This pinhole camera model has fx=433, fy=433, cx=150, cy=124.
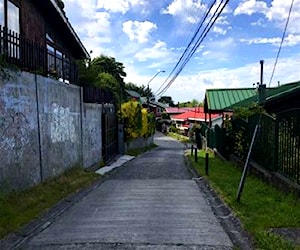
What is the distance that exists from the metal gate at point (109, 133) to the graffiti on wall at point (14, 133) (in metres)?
11.3

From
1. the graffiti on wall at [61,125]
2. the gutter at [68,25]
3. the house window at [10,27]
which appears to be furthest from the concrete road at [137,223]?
the gutter at [68,25]

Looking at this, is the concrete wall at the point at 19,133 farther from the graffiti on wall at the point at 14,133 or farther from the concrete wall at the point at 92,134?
the concrete wall at the point at 92,134

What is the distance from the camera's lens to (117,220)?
7.80 metres

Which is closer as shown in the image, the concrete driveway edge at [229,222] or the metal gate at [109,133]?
the concrete driveway edge at [229,222]

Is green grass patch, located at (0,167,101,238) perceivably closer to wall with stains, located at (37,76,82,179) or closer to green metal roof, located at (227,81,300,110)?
wall with stains, located at (37,76,82,179)

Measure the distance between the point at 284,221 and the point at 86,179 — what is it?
8122mm

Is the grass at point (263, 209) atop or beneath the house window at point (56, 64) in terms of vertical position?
beneath

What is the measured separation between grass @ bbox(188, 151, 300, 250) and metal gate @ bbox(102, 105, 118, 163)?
1062 cm

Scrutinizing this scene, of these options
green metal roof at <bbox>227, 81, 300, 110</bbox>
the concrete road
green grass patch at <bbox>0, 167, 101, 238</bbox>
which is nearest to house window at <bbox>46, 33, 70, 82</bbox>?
green grass patch at <bbox>0, 167, 101, 238</bbox>

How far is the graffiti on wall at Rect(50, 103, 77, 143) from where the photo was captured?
1277cm

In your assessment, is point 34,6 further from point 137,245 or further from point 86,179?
point 137,245

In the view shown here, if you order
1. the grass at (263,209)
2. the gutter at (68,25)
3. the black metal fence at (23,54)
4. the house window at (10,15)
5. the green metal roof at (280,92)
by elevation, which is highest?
the gutter at (68,25)

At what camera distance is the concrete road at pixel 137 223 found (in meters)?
6.26

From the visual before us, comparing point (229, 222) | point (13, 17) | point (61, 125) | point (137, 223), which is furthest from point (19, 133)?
point (229, 222)
